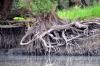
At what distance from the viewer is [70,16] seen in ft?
80.3

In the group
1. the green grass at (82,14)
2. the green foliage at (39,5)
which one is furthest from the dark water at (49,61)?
the green grass at (82,14)

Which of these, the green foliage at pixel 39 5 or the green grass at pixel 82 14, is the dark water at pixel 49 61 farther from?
the green grass at pixel 82 14

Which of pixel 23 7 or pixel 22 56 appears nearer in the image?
pixel 22 56

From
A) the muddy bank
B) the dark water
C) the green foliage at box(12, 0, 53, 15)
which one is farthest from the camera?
the green foliage at box(12, 0, 53, 15)

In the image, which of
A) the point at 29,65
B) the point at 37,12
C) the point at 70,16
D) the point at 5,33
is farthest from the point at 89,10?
the point at 29,65

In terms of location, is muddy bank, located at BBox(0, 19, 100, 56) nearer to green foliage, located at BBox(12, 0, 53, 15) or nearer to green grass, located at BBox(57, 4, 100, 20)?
green foliage, located at BBox(12, 0, 53, 15)

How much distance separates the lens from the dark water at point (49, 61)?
17.8 metres

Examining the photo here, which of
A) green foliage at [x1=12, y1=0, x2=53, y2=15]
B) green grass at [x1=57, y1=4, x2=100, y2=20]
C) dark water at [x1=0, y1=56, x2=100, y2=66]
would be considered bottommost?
dark water at [x1=0, y1=56, x2=100, y2=66]

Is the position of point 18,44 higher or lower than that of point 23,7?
lower

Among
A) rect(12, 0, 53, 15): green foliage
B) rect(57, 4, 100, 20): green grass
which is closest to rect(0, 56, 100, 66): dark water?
rect(12, 0, 53, 15): green foliage

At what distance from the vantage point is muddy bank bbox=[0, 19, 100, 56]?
21.6 meters

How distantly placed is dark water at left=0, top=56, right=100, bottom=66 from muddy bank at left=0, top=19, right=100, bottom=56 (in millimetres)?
767

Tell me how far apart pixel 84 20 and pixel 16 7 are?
4.70m

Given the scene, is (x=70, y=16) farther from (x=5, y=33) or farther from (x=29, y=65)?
(x=29, y=65)
